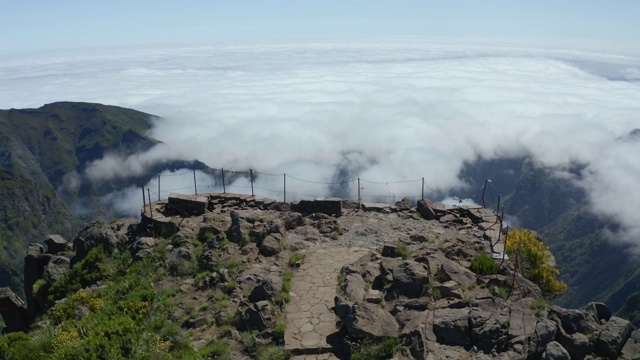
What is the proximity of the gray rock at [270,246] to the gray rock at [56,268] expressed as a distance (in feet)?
34.9

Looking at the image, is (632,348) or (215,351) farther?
(215,351)

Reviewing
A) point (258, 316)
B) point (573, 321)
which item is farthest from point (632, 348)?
point (258, 316)

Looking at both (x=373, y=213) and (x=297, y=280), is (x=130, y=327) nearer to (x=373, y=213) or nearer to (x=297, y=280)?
(x=297, y=280)

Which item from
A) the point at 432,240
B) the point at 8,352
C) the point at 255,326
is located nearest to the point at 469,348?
the point at 255,326

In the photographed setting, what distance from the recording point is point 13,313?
2550cm

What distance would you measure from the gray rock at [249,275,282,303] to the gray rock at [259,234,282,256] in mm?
3862

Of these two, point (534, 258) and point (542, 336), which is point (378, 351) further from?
point (534, 258)

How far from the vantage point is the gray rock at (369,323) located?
45.4 ft

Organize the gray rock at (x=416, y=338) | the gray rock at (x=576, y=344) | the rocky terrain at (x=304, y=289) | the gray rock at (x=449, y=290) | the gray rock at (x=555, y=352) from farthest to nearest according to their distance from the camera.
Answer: the gray rock at (x=449, y=290) → the rocky terrain at (x=304, y=289) → the gray rock at (x=416, y=338) → the gray rock at (x=576, y=344) → the gray rock at (x=555, y=352)

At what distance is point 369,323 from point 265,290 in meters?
4.27

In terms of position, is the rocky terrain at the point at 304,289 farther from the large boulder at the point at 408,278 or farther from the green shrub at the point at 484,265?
the green shrub at the point at 484,265

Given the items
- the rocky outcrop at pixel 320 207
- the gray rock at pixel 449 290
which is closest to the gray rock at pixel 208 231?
the rocky outcrop at pixel 320 207

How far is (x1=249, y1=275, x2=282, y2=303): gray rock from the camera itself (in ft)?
55.5

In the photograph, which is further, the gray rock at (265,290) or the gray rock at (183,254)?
the gray rock at (183,254)
